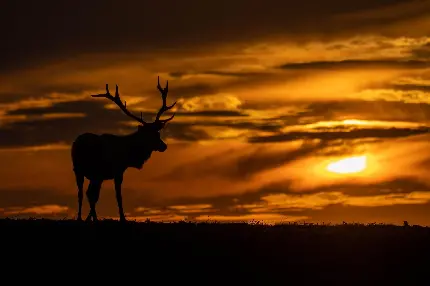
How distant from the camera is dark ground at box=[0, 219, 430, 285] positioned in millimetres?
32169

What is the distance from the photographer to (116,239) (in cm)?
3381

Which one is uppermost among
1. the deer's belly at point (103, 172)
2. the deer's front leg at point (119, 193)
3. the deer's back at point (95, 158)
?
the deer's back at point (95, 158)

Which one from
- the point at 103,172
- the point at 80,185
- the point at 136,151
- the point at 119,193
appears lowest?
the point at 119,193

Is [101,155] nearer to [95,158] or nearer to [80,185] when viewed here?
[95,158]

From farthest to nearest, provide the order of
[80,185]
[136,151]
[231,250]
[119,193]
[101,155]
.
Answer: [136,151], [80,185], [101,155], [119,193], [231,250]

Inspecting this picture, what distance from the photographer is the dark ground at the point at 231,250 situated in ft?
106

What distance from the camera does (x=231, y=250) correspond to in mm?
33781

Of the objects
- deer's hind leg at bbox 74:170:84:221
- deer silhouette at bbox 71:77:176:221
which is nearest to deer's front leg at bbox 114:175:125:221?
deer silhouette at bbox 71:77:176:221

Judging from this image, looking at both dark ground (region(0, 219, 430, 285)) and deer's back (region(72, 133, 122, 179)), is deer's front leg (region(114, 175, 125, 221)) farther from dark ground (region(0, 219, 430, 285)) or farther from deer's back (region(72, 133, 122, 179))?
dark ground (region(0, 219, 430, 285))

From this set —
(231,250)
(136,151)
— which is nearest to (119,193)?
(136,151)

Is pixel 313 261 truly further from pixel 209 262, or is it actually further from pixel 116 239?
pixel 116 239

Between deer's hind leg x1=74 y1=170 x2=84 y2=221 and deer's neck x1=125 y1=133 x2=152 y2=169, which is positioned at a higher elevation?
deer's neck x1=125 y1=133 x2=152 y2=169

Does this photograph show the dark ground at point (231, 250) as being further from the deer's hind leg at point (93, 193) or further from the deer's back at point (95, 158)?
the deer's back at point (95, 158)

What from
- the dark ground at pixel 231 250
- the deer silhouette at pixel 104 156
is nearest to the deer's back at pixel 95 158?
the deer silhouette at pixel 104 156
